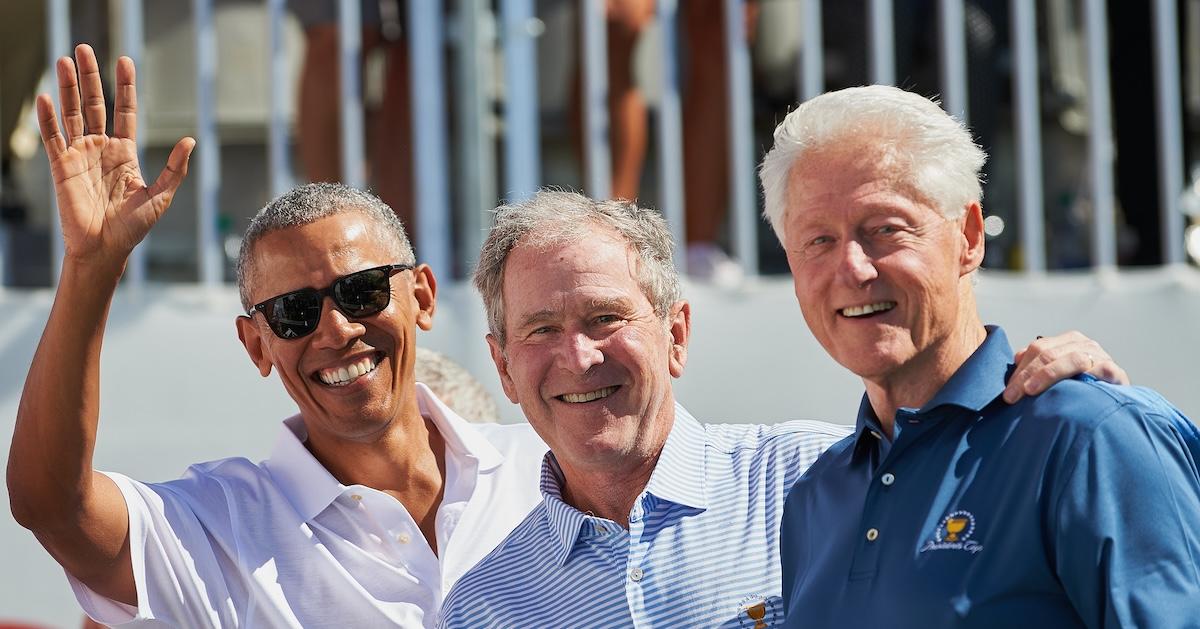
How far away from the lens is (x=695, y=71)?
4875 millimetres

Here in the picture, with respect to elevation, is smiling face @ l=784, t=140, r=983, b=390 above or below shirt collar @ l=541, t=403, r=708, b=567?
above

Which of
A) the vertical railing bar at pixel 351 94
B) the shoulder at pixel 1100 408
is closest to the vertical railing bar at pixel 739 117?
the vertical railing bar at pixel 351 94

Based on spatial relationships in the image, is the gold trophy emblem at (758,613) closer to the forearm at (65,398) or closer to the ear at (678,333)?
the ear at (678,333)

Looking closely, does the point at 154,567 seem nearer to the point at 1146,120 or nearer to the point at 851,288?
the point at 851,288

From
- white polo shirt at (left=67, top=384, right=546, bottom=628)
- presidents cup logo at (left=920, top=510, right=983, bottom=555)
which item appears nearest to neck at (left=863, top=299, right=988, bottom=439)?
presidents cup logo at (left=920, top=510, right=983, bottom=555)

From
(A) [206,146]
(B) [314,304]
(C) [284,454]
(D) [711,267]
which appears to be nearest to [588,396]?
(B) [314,304]

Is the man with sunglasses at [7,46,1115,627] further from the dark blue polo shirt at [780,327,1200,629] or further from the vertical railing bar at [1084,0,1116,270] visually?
the vertical railing bar at [1084,0,1116,270]

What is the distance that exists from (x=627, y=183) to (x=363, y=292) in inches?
77.0

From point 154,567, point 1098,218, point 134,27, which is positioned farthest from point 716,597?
point 134,27

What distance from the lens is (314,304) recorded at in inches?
111

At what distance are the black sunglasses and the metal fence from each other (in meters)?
1.65

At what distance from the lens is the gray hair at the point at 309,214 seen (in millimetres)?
2900

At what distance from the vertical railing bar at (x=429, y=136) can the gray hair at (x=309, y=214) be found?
1.49 m

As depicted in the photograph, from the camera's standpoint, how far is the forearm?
243 cm
